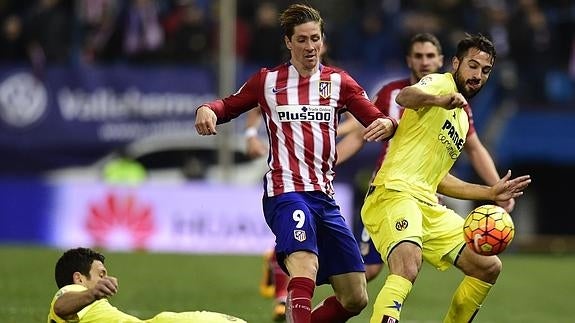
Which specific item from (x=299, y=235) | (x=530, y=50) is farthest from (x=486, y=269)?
(x=530, y=50)

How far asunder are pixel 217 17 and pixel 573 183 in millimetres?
7171

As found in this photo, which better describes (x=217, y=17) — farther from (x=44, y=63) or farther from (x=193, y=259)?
(x=193, y=259)

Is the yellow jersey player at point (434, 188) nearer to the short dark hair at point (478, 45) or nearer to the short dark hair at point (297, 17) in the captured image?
the short dark hair at point (478, 45)

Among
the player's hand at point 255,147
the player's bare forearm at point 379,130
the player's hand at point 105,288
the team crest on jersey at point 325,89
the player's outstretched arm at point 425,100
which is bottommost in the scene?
the player's hand at point 105,288

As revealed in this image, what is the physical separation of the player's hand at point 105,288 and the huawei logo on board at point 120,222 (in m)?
12.1

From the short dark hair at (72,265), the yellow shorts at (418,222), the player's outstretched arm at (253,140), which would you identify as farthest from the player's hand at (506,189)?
the short dark hair at (72,265)

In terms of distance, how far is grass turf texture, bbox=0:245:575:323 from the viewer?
39.8 feet

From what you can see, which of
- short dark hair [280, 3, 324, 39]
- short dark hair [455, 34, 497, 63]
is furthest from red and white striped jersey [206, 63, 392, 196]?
short dark hair [455, 34, 497, 63]

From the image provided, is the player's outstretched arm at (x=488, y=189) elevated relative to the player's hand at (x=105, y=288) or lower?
elevated

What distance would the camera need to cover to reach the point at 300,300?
8.29 m

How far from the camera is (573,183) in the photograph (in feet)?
79.1

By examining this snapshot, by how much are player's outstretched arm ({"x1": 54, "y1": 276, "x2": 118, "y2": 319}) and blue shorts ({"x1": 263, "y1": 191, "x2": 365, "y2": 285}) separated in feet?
4.25

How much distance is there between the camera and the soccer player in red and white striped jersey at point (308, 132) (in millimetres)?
8680

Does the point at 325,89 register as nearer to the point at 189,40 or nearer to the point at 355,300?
the point at 355,300
